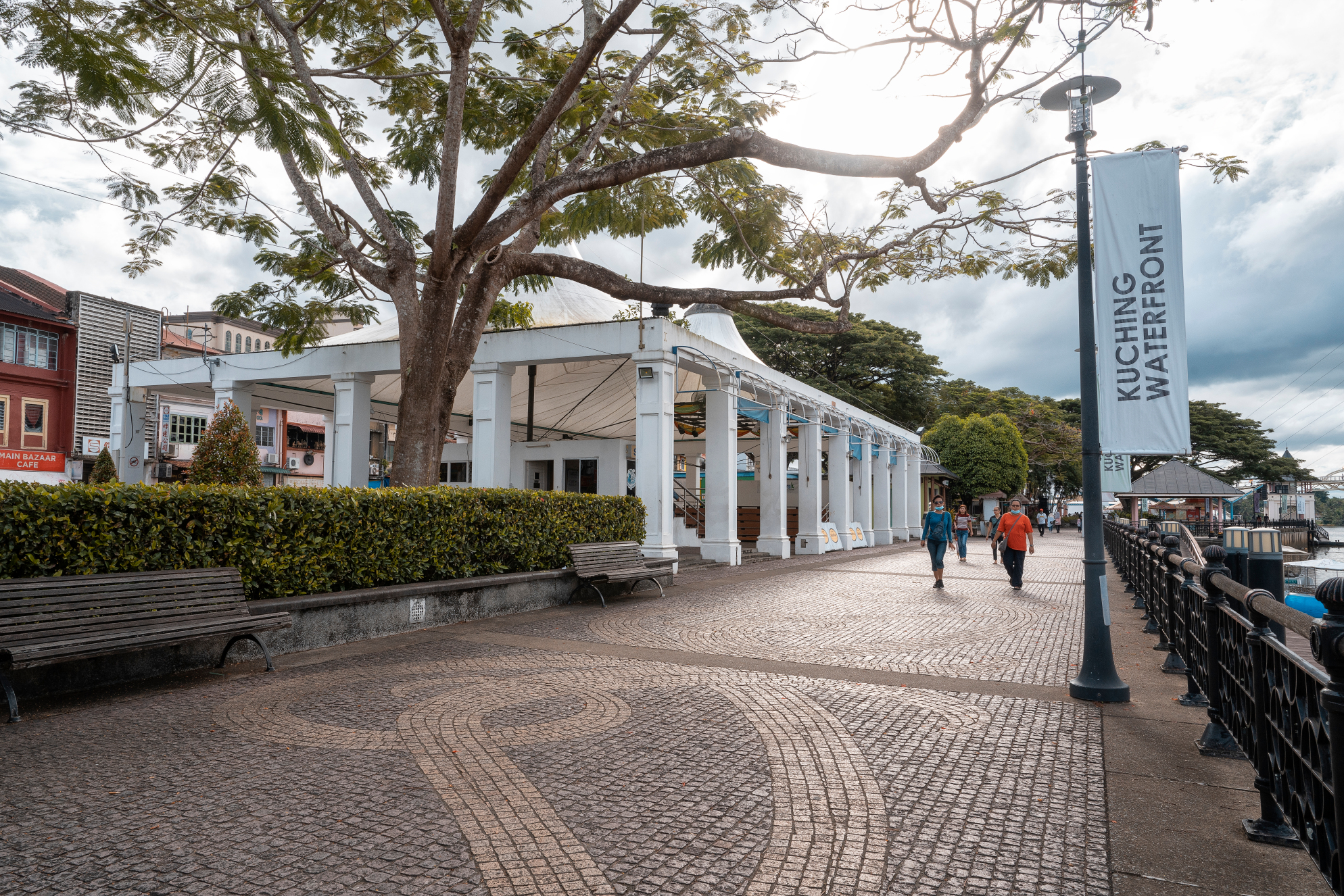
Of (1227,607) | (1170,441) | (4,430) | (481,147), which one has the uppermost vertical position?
(481,147)

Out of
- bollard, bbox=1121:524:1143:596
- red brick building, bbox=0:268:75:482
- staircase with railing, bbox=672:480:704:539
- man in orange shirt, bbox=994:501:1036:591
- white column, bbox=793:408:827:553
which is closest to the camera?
bollard, bbox=1121:524:1143:596

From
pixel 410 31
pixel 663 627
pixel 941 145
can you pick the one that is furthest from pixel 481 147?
pixel 663 627

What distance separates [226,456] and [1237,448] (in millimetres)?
64711

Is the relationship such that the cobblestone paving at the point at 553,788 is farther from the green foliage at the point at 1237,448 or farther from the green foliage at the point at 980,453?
the green foliage at the point at 1237,448

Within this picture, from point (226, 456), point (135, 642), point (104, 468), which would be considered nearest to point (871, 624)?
point (135, 642)

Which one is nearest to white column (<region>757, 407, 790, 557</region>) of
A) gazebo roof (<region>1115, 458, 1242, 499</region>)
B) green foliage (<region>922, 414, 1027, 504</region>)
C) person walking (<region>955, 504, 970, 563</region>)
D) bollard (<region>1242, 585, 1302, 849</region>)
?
person walking (<region>955, 504, 970, 563</region>)

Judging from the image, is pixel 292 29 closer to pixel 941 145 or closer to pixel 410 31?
pixel 410 31

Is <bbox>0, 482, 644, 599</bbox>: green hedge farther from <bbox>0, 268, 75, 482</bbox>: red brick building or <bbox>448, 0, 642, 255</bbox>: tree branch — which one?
<bbox>0, 268, 75, 482</bbox>: red brick building

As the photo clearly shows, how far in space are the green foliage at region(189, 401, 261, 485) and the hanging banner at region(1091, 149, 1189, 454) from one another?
9281mm

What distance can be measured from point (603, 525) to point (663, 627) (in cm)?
382

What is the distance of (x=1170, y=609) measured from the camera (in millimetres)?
6562

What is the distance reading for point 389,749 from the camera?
14.0 ft

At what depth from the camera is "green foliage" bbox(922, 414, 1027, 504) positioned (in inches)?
1662

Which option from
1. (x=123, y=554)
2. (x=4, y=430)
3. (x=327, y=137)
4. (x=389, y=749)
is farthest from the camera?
(x=4, y=430)
